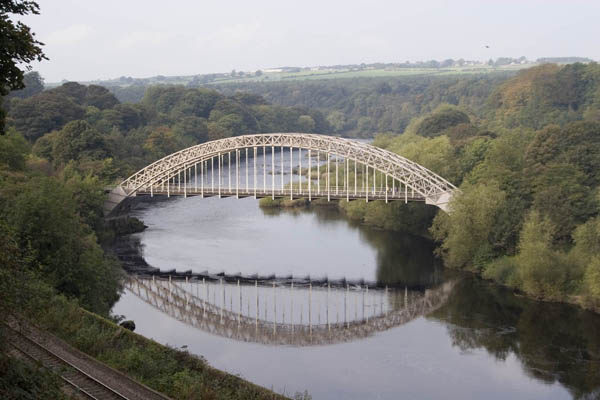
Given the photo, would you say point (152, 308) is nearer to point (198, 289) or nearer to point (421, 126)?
point (198, 289)

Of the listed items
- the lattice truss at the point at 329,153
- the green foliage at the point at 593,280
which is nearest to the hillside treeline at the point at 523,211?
the green foliage at the point at 593,280

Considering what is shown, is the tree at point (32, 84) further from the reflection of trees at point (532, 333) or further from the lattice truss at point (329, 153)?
the reflection of trees at point (532, 333)

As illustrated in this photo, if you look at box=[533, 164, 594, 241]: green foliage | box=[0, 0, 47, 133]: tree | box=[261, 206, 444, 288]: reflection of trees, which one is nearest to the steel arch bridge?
box=[261, 206, 444, 288]: reflection of trees

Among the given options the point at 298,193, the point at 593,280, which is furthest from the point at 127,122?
the point at 593,280

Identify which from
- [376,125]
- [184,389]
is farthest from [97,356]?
[376,125]

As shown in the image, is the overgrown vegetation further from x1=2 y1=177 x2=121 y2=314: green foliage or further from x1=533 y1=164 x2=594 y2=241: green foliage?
x1=2 y1=177 x2=121 y2=314: green foliage
